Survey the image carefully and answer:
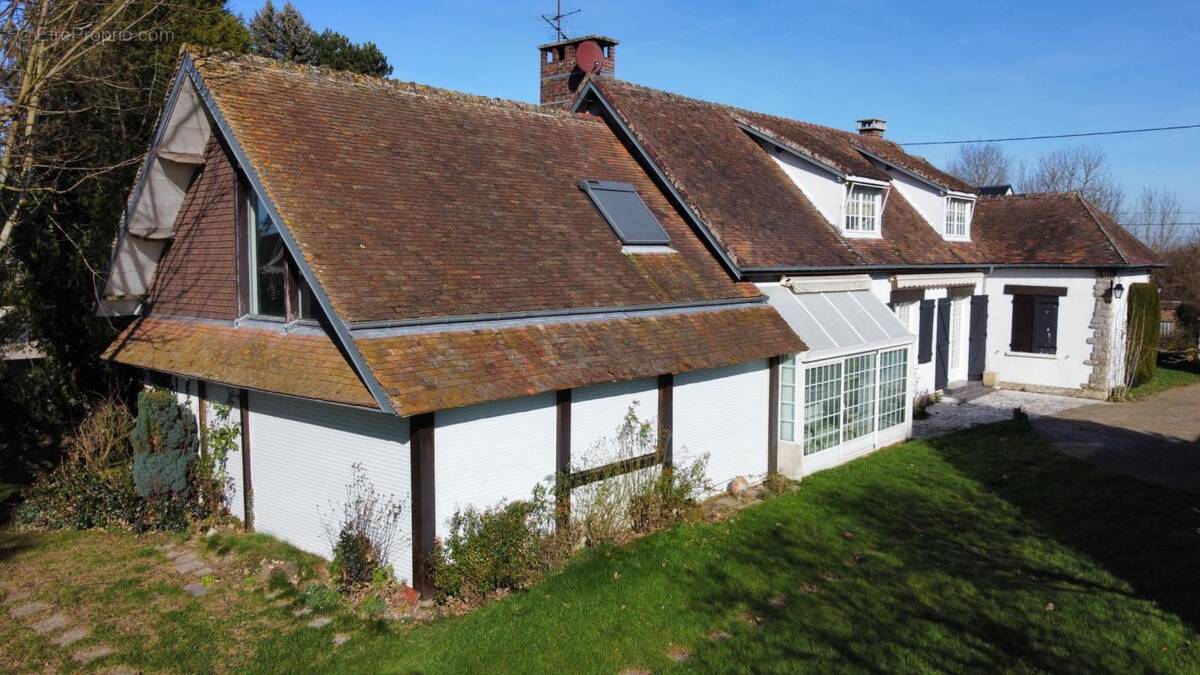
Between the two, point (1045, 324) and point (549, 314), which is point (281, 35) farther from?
point (1045, 324)

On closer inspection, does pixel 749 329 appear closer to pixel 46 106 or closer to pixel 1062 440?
pixel 1062 440

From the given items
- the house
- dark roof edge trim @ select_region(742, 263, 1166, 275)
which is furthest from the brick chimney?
dark roof edge trim @ select_region(742, 263, 1166, 275)

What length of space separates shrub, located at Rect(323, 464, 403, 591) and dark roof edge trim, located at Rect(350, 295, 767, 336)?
2.03 meters

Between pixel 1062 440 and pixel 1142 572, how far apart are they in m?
8.47

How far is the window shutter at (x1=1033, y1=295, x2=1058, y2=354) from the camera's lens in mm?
25031

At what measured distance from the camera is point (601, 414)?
12086mm

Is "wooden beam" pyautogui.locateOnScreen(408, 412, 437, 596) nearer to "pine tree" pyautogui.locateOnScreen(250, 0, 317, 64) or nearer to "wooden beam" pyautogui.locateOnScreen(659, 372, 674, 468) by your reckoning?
"wooden beam" pyautogui.locateOnScreen(659, 372, 674, 468)

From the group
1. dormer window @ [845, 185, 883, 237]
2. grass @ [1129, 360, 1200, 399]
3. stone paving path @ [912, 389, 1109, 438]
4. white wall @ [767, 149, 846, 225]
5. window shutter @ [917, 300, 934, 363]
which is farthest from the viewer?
grass @ [1129, 360, 1200, 399]

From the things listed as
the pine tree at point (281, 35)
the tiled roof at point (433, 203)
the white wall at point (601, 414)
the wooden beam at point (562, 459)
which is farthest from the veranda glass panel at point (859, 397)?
the pine tree at point (281, 35)

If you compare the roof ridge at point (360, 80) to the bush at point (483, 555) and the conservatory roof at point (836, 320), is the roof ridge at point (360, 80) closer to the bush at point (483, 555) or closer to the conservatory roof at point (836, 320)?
the conservatory roof at point (836, 320)

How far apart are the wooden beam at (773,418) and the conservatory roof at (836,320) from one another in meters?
0.66

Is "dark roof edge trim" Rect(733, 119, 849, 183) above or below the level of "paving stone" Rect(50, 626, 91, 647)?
above

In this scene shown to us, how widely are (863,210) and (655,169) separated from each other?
6.41m

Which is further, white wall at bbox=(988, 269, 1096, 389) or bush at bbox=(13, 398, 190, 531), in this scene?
white wall at bbox=(988, 269, 1096, 389)
